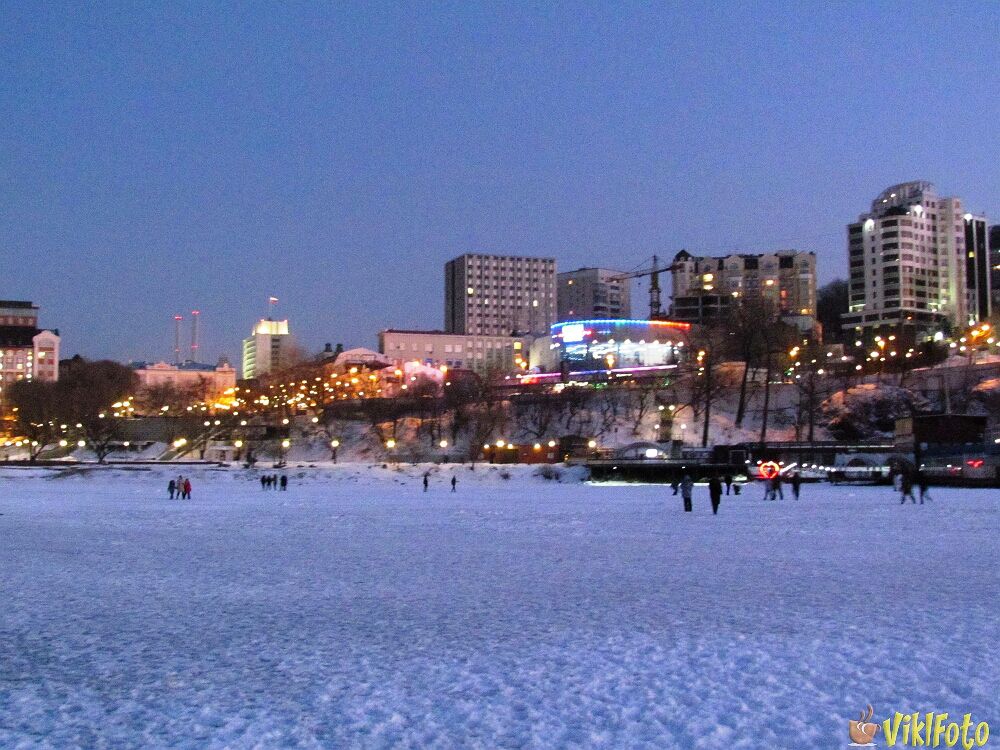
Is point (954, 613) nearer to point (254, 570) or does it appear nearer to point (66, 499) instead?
point (254, 570)

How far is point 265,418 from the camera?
114 meters

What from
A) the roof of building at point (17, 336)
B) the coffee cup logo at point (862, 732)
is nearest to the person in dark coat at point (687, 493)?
the coffee cup logo at point (862, 732)

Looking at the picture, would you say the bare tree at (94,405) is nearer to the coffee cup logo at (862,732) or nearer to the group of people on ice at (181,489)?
the group of people on ice at (181,489)

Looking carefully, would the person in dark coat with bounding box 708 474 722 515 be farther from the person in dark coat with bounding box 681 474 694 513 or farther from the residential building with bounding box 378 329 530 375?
the residential building with bounding box 378 329 530 375

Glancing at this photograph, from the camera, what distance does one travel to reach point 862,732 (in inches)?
298

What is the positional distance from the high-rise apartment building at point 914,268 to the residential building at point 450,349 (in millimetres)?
58500

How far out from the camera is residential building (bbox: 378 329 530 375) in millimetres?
176363

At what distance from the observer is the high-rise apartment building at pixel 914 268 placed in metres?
165

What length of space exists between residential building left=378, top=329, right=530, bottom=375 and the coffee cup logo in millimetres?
164734

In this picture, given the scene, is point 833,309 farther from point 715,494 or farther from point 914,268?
point 715,494

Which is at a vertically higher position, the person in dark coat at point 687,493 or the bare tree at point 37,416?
the bare tree at point 37,416

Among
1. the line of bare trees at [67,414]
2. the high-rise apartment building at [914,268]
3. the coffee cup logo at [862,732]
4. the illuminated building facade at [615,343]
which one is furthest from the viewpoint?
the high-rise apartment building at [914,268]

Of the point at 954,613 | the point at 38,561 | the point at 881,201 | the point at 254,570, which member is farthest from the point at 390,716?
the point at 881,201

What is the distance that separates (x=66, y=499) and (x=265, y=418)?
69290mm
